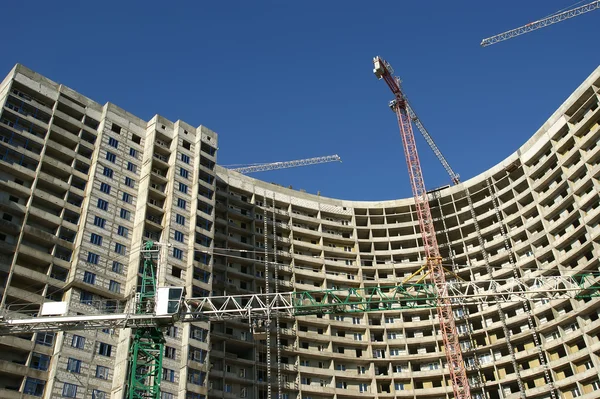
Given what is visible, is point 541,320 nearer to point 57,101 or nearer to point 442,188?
point 442,188

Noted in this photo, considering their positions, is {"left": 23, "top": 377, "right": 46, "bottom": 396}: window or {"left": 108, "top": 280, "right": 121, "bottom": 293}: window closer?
{"left": 23, "top": 377, "right": 46, "bottom": 396}: window

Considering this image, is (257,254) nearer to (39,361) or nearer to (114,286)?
(114,286)

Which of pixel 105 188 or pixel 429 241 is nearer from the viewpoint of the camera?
pixel 105 188

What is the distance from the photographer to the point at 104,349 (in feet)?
255

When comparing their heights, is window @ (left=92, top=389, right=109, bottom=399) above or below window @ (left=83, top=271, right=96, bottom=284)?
below

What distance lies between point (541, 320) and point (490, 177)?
97.0ft

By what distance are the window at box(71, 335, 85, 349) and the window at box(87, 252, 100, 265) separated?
10.9m

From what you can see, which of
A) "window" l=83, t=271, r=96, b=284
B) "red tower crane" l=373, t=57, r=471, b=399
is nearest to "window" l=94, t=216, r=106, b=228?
"window" l=83, t=271, r=96, b=284

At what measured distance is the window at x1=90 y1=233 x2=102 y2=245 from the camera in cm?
8514

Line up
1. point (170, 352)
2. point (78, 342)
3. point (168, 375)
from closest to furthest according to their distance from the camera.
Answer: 1. point (78, 342)
2. point (168, 375)
3. point (170, 352)

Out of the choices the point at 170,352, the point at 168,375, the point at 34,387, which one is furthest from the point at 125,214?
the point at 34,387

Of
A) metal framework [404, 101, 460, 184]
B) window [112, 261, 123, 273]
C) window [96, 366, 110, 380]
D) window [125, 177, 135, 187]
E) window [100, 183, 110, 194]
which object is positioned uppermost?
metal framework [404, 101, 460, 184]

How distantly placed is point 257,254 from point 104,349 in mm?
38647

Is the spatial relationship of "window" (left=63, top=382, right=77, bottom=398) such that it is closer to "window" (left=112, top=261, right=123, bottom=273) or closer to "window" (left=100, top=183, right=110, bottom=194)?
"window" (left=112, top=261, right=123, bottom=273)
